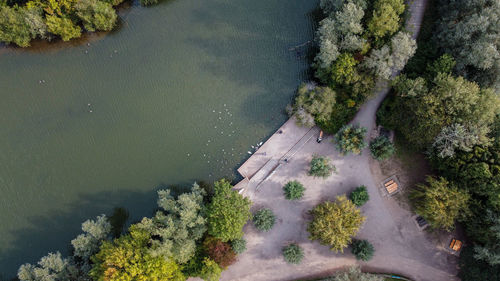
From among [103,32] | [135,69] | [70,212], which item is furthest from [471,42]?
[70,212]

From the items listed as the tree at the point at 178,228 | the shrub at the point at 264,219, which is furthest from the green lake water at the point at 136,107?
the shrub at the point at 264,219

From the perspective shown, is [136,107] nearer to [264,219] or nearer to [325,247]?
[264,219]

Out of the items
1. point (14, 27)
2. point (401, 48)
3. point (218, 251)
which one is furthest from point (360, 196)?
point (14, 27)

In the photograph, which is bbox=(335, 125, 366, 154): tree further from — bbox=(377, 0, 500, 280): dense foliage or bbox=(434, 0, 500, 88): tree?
bbox=(434, 0, 500, 88): tree

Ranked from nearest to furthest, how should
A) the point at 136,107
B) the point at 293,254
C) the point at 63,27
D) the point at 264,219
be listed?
the point at 293,254 < the point at 264,219 < the point at 63,27 < the point at 136,107

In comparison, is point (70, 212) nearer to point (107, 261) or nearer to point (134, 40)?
point (107, 261)
